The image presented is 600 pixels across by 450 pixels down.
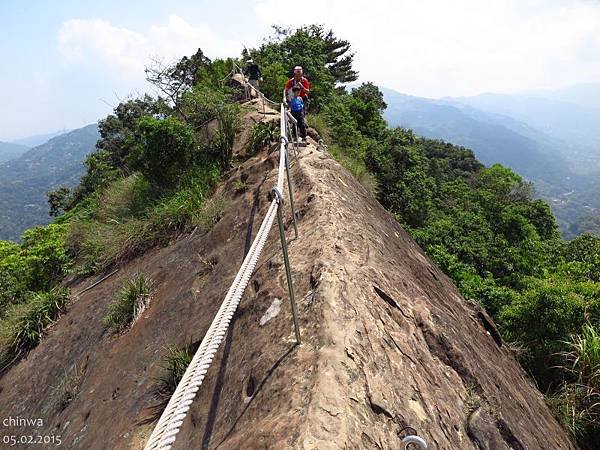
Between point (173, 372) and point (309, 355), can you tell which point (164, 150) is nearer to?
point (173, 372)

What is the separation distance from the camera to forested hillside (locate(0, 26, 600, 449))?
816cm

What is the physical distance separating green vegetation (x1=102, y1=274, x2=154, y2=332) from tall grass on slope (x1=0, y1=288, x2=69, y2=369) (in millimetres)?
2434

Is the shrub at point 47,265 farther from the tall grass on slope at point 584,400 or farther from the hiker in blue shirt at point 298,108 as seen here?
the tall grass on slope at point 584,400

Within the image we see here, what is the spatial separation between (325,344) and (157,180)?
29.6 feet

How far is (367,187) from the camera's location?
460 inches

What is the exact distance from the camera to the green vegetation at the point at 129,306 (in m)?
6.44

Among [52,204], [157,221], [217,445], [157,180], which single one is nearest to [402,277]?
[217,445]

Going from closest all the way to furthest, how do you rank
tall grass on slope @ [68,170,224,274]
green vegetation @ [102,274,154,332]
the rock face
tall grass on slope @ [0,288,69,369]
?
the rock face → green vegetation @ [102,274,154,332] → tall grass on slope @ [0,288,69,369] → tall grass on slope @ [68,170,224,274]

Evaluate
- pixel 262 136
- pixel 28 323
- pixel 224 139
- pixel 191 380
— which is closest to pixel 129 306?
pixel 28 323

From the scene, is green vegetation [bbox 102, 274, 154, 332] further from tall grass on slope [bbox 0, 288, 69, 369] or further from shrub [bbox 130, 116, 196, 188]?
shrub [bbox 130, 116, 196, 188]

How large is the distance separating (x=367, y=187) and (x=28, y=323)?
8958 millimetres

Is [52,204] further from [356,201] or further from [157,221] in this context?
[356,201]

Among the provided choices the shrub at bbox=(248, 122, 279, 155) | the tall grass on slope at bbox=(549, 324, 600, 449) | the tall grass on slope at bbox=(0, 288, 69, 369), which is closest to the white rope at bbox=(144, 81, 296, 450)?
the tall grass on slope at bbox=(549, 324, 600, 449)

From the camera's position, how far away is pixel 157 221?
907cm
